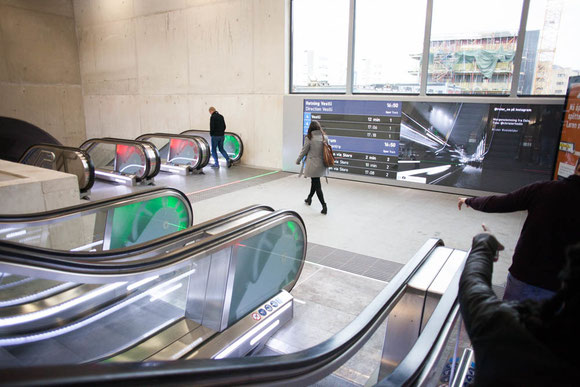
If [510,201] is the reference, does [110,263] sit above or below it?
below

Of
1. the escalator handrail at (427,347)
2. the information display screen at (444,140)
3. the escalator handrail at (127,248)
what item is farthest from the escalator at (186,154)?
the escalator handrail at (427,347)

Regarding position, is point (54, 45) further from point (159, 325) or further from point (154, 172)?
point (159, 325)

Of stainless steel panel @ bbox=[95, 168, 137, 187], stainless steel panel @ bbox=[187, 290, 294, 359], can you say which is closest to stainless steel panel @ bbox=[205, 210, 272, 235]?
stainless steel panel @ bbox=[187, 290, 294, 359]

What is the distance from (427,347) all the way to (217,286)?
1700 mm

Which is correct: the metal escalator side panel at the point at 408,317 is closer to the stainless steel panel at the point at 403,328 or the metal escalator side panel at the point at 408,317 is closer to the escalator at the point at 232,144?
the stainless steel panel at the point at 403,328

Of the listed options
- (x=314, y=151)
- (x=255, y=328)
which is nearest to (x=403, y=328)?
(x=255, y=328)

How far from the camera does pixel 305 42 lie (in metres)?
9.43

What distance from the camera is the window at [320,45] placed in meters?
8.87

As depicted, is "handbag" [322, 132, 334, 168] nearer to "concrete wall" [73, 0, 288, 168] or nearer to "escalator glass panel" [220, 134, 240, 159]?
"concrete wall" [73, 0, 288, 168]

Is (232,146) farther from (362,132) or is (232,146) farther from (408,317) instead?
(408,317)

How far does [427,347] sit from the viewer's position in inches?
59.5

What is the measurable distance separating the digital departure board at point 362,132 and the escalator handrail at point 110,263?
6.06 metres

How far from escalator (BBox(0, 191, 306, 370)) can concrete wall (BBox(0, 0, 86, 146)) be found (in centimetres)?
1258

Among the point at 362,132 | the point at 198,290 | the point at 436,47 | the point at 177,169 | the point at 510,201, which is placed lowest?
the point at 177,169
